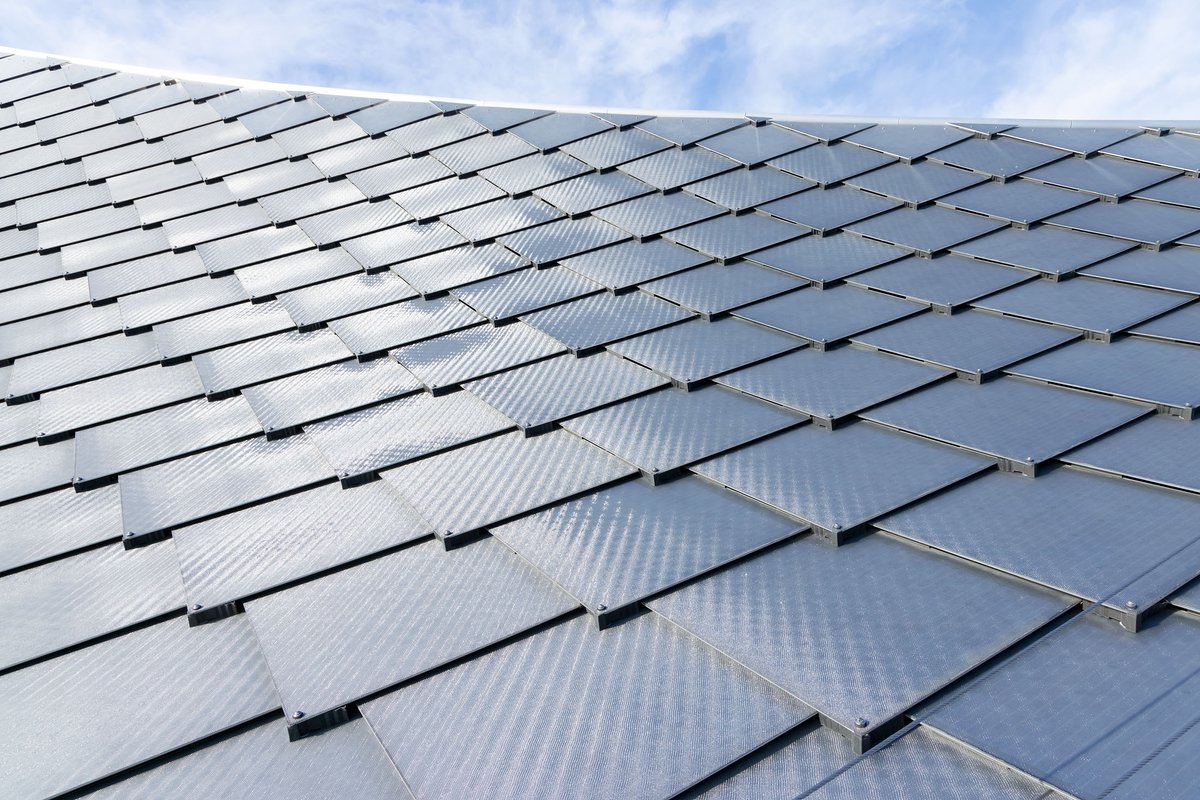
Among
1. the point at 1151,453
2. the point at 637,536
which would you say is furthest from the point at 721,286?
the point at 1151,453

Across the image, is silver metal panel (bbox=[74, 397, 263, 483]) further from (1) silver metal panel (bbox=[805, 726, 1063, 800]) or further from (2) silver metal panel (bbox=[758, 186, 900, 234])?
(2) silver metal panel (bbox=[758, 186, 900, 234])

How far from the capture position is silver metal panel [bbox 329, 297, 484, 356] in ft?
28.2

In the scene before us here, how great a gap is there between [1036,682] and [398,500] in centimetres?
395

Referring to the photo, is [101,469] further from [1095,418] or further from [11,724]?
[1095,418]

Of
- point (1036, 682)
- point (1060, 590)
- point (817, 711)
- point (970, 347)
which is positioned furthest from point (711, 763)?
point (970, 347)

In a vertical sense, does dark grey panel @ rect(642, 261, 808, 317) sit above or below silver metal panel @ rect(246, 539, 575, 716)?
above

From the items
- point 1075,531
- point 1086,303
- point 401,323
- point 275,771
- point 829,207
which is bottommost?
point 275,771

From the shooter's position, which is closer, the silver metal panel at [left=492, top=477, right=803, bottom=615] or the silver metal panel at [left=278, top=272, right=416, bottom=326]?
the silver metal panel at [left=492, top=477, right=803, bottom=615]

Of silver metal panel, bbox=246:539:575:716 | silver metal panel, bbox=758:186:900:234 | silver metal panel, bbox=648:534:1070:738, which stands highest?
silver metal panel, bbox=758:186:900:234

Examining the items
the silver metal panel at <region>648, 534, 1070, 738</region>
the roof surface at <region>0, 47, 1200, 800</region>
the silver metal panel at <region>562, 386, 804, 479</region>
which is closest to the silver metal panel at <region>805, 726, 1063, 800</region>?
the roof surface at <region>0, 47, 1200, 800</region>

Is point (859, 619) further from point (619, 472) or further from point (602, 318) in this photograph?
point (602, 318)

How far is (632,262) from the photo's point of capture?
963 cm

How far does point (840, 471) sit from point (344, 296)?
18.6ft

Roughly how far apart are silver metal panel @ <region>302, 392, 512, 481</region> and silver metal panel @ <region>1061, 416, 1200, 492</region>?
393cm
